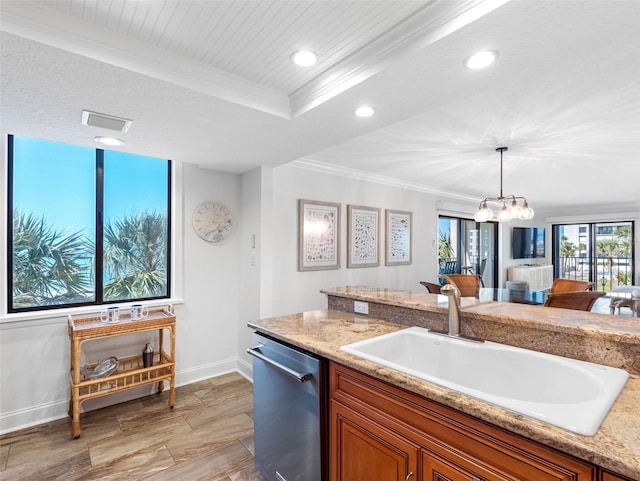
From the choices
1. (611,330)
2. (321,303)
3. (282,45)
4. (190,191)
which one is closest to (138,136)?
(190,191)

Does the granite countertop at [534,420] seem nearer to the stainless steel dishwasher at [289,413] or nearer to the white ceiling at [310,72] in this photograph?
the stainless steel dishwasher at [289,413]

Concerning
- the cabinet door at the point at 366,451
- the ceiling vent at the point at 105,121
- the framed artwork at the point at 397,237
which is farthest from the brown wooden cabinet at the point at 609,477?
the framed artwork at the point at 397,237

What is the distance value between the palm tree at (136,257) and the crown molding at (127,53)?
1916 mm

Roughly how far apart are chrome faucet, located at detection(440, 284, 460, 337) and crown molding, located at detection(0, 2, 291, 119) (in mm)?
1433

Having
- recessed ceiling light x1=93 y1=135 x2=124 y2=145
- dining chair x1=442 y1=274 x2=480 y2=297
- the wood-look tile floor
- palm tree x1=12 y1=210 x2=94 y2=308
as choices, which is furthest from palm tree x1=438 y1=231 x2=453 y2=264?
palm tree x1=12 y1=210 x2=94 y2=308

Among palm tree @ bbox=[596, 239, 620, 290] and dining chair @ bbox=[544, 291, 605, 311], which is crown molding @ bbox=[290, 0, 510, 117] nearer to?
dining chair @ bbox=[544, 291, 605, 311]

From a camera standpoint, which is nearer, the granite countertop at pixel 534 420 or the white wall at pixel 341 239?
the granite countertop at pixel 534 420

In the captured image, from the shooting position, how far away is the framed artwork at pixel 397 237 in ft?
15.0

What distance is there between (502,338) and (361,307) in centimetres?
93

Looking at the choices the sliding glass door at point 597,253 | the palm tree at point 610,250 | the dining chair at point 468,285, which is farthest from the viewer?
the palm tree at point 610,250

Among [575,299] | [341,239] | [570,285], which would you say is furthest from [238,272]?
[570,285]

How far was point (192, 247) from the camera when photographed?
11.1 feet

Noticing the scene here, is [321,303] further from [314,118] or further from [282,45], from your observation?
[282,45]

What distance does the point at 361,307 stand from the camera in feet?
7.58
